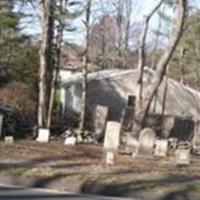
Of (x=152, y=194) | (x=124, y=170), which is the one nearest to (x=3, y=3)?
(x=124, y=170)

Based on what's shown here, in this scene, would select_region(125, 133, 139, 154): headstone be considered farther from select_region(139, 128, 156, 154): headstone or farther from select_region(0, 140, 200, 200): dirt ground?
select_region(0, 140, 200, 200): dirt ground

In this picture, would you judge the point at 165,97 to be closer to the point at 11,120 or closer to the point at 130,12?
the point at 130,12

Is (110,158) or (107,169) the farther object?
(110,158)

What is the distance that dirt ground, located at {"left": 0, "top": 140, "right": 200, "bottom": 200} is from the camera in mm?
15758

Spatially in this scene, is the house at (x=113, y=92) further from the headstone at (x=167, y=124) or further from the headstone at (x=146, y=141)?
the headstone at (x=146, y=141)

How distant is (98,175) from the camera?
17.3 m

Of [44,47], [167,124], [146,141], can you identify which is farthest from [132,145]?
[167,124]

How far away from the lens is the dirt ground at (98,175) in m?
15.8

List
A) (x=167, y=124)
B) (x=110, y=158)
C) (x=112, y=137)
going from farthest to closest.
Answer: (x=167, y=124), (x=112, y=137), (x=110, y=158)

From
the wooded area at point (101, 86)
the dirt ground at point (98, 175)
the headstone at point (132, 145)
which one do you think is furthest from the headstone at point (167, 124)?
the dirt ground at point (98, 175)

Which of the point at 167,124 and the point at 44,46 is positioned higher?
the point at 44,46

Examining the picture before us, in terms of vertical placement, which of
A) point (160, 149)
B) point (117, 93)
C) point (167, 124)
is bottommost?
point (160, 149)

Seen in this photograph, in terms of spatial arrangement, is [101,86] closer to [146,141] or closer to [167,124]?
[167,124]

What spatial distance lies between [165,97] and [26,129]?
28.1 metres
